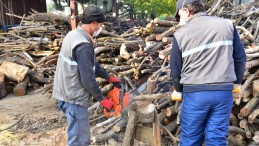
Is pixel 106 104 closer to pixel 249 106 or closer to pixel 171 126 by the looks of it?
A: pixel 171 126

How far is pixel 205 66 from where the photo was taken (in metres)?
2.87

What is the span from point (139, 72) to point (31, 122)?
2.51 metres

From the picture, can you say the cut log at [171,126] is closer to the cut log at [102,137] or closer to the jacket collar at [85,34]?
the cut log at [102,137]

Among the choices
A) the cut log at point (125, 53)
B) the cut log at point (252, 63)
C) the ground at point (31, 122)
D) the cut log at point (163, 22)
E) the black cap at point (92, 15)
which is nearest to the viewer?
the black cap at point (92, 15)

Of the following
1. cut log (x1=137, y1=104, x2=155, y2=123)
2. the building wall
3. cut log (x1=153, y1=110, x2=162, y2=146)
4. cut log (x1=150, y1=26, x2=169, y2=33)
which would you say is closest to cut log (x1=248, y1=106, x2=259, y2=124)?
cut log (x1=153, y1=110, x2=162, y2=146)

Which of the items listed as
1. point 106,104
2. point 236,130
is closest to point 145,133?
point 106,104

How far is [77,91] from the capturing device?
133 inches

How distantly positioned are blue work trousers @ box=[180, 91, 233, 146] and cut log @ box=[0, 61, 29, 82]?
592cm

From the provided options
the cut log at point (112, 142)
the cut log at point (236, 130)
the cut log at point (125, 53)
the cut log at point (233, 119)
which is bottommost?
the cut log at point (112, 142)

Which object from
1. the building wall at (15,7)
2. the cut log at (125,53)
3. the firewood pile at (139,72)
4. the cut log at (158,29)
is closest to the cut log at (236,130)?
the firewood pile at (139,72)

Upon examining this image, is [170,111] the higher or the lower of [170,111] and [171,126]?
the higher

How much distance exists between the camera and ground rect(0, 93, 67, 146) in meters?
4.98

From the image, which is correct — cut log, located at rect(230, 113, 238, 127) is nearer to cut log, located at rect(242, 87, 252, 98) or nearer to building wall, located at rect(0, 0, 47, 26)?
cut log, located at rect(242, 87, 252, 98)

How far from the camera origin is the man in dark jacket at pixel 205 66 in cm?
284
